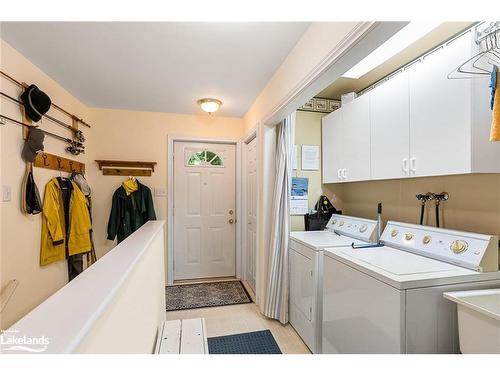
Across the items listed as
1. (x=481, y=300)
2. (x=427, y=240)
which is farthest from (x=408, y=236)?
(x=481, y=300)

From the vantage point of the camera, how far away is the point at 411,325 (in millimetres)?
1218

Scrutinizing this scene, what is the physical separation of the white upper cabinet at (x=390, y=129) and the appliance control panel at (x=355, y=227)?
0.44m

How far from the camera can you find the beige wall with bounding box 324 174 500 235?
61.4 inches

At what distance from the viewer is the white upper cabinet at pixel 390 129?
6.02 feet

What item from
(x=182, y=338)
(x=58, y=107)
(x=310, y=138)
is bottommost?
(x=182, y=338)

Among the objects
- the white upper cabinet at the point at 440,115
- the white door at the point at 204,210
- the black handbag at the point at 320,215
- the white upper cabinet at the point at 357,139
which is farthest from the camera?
the white door at the point at 204,210

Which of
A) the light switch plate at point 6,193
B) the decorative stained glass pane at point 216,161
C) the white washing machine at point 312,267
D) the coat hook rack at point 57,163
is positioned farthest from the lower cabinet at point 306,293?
the coat hook rack at point 57,163

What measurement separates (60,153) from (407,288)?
10.5 ft

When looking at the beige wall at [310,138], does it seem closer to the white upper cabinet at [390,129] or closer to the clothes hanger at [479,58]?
the white upper cabinet at [390,129]

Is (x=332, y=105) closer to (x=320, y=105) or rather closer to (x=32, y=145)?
(x=320, y=105)

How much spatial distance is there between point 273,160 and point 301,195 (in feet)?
1.74

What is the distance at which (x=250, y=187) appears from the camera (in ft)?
10.8
